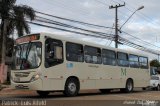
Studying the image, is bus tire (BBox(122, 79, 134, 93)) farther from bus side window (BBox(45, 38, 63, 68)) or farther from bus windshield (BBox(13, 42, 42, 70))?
bus windshield (BBox(13, 42, 42, 70))

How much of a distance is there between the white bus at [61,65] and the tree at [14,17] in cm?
1292

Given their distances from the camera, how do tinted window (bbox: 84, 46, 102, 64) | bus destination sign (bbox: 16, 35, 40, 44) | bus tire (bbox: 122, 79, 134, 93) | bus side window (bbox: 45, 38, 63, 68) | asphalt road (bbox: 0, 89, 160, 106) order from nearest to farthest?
asphalt road (bbox: 0, 89, 160, 106), bus side window (bbox: 45, 38, 63, 68), bus destination sign (bbox: 16, 35, 40, 44), tinted window (bbox: 84, 46, 102, 64), bus tire (bbox: 122, 79, 134, 93)

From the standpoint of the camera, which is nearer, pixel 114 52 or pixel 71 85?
pixel 71 85

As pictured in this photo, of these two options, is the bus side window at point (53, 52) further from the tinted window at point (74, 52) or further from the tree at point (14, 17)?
the tree at point (14, 17)

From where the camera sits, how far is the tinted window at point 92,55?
2152 centimetres

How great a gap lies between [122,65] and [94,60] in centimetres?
385

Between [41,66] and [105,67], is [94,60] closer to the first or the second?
[105,67]

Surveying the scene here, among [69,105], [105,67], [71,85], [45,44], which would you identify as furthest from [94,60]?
[69,105]

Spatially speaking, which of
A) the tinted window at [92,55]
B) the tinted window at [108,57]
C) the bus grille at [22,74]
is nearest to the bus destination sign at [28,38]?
the bus grille at [22,74]

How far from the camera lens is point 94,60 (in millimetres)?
22234

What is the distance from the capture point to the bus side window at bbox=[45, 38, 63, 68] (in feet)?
60.7

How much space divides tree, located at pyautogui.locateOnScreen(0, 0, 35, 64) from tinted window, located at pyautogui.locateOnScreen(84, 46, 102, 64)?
13117mm

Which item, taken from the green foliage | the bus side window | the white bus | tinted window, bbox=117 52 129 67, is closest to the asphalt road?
the white bus

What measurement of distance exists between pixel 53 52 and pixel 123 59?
808cm
